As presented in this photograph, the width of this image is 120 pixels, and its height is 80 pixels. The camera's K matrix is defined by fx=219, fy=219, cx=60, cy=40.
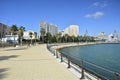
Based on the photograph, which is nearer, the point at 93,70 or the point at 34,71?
the point at 34,71

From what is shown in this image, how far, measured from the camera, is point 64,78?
11375 mm

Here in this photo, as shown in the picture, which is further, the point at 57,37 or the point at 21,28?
the point at 57,37

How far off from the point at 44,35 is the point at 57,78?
13910cm

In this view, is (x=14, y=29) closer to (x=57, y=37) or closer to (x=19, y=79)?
(x=57, y=37)

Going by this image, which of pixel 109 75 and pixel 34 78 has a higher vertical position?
pixel 34 78

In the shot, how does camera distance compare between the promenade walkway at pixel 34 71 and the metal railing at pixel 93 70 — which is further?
the promenade walkway at pixel 34 71

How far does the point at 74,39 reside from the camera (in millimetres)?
184125

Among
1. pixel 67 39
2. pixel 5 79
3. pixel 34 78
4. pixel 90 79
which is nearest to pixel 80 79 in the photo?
pixel 90 79

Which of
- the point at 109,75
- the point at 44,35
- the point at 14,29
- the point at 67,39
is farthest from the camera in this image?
the point at 67,39

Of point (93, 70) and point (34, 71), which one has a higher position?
point (34, 71)

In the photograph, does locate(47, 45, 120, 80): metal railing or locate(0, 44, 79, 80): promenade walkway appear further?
locate(0, 44, 79, 80): promenade walkway

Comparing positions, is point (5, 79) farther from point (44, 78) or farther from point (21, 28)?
point (21, 28)

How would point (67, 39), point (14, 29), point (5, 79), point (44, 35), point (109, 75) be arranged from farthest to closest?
1. point (67, 39)
2. point (44, 35)
3. point (14, 29)
4. point (109, 75)
5. point (5, 79)

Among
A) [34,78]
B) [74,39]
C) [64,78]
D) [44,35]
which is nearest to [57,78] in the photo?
[64,78]
